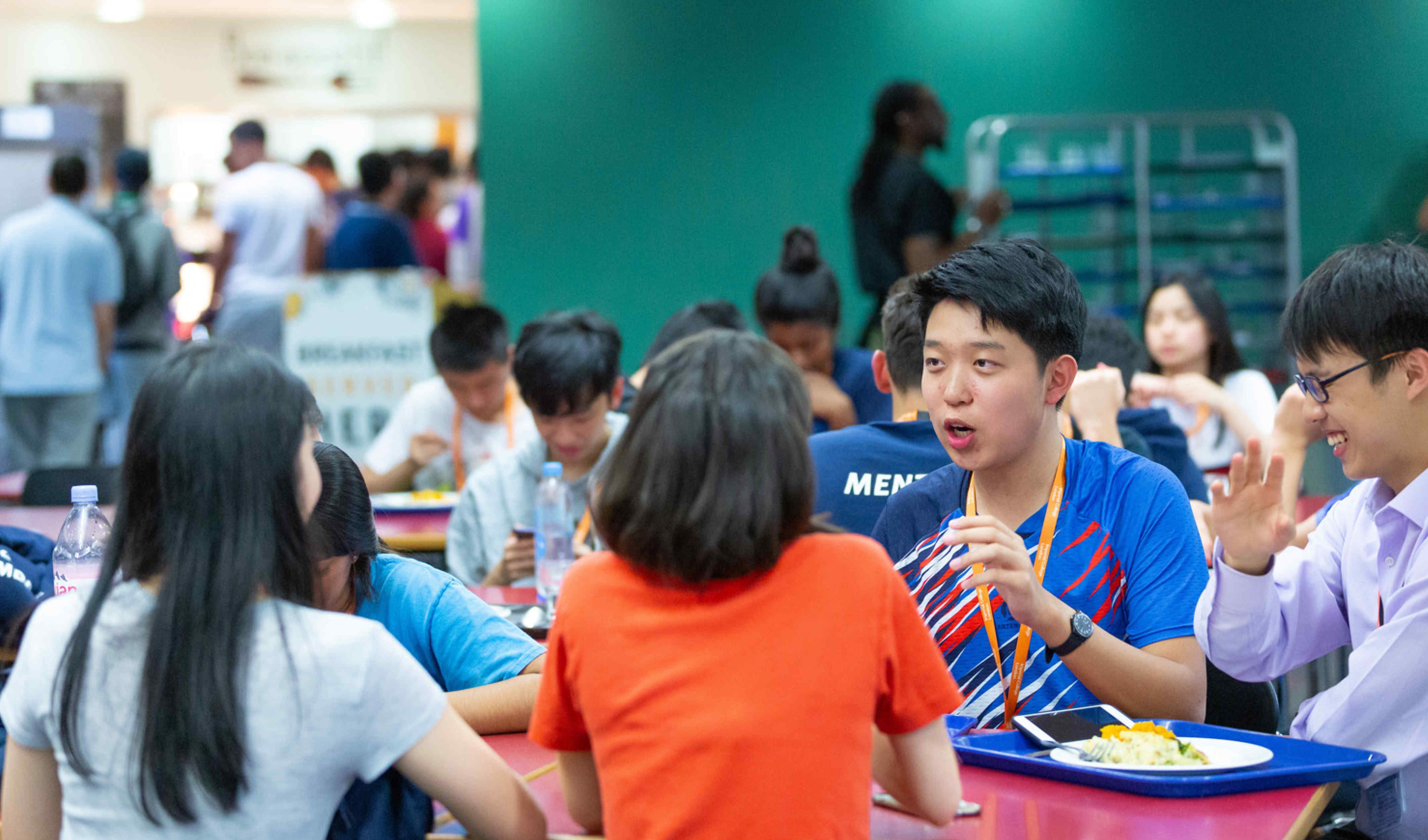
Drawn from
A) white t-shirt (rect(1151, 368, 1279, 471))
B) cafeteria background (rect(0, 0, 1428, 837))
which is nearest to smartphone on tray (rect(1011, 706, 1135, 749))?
white t-shirt (rect(1151, 368, 1279, 471))

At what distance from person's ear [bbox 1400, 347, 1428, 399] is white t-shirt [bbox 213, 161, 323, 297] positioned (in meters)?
6.35

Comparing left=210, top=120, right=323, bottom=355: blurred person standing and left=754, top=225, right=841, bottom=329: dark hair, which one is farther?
left=210, top=120, right=323, bottom=355: blurred person standing

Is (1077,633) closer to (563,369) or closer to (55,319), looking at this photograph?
(563,369)

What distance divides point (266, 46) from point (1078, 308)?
11661mm

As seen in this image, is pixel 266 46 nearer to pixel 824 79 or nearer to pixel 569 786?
pixel 824 79

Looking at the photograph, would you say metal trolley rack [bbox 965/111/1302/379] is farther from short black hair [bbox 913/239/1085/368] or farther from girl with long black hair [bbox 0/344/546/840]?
girl with long black hair [bbox 0/344/546/840]

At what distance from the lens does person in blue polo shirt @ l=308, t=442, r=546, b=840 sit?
5.68 ft

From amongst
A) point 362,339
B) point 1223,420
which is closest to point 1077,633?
point 1223,420

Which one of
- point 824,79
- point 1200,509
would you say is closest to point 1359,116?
point 824,79

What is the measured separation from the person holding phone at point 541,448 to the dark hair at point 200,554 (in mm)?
1741

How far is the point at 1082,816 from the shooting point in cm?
144

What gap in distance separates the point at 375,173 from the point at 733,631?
23.2 ft

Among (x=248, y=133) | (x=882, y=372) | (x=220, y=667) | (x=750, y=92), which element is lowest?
(x=220, y=667)

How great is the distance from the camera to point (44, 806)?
1.38m
